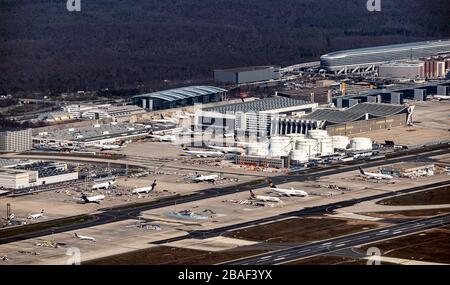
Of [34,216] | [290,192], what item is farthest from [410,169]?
[34,216]

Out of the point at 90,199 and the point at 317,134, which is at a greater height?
the point at 317,134

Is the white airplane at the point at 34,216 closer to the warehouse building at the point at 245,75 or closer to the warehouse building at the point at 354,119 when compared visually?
the warehouse building at the point at 354,119

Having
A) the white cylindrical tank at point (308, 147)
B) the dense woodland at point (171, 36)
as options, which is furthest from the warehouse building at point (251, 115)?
the dense woodland at point (171, 36)

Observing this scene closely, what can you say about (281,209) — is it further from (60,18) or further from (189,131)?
(60,18)

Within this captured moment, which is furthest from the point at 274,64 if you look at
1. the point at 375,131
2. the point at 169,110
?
the point at 375,131

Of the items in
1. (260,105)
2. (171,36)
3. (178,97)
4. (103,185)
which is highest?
(171,36)

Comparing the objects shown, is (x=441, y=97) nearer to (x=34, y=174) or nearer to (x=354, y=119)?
(x=354, y=119)

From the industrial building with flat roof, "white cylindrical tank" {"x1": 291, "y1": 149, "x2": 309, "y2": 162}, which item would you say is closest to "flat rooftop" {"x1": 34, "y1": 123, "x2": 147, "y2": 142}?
the industrial building with flat roof
